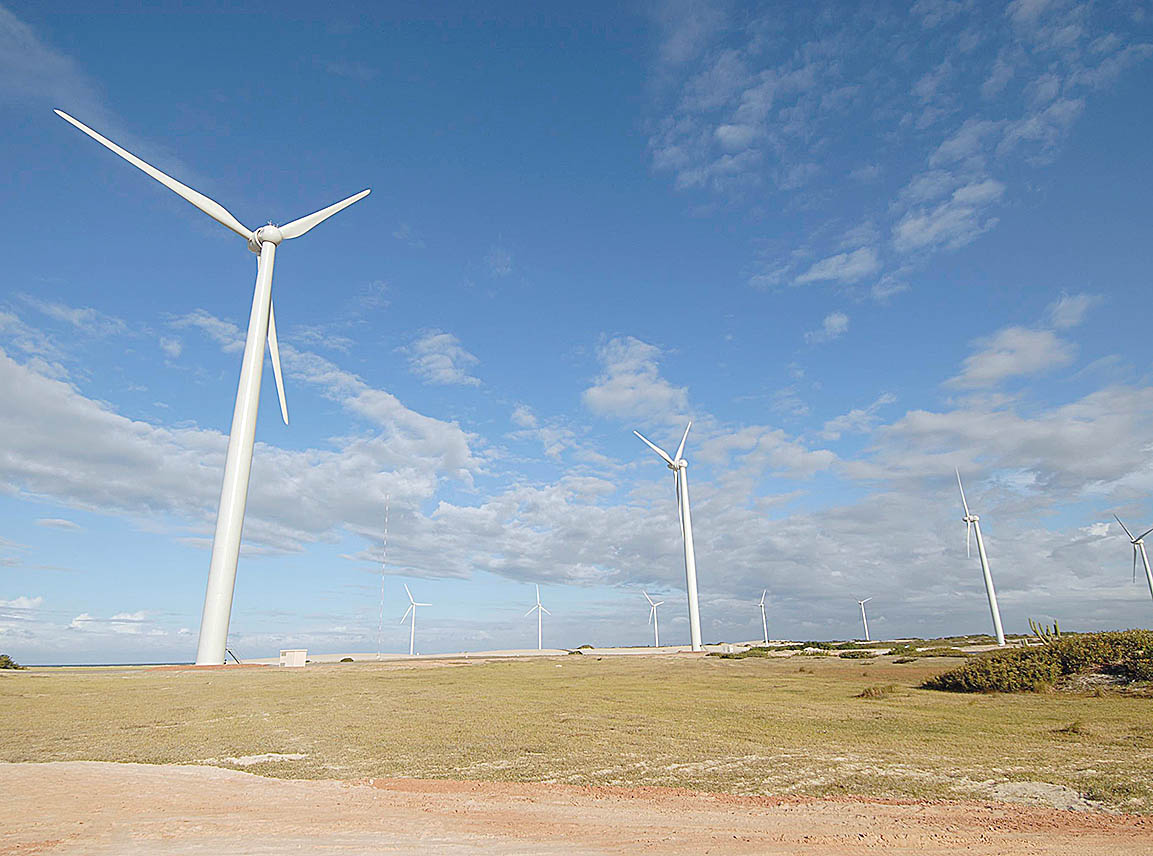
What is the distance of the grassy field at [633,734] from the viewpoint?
13578 mm

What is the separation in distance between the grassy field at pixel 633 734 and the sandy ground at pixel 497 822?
1.38m

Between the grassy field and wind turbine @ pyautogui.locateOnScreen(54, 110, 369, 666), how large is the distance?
10.0m

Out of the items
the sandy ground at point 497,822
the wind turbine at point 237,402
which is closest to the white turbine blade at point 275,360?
the wind turbine at point 237,402

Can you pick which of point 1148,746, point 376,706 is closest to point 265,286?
point 376,706

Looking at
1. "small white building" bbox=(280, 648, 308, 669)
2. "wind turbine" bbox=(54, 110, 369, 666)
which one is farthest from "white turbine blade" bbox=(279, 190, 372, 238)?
"small white building" bbox=(280, 648, 308, 669)

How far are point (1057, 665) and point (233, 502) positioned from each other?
4672cm

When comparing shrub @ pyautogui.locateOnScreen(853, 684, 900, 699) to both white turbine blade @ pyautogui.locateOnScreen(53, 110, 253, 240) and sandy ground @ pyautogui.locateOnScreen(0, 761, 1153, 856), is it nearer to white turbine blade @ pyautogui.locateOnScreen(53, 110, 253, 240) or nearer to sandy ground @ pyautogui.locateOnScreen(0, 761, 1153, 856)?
sandy ground @ pyautogui.locateOnScreen(0, 761, 1153, 856)

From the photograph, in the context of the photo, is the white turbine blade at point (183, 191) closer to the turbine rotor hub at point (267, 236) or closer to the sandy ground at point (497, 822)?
the turbine rotor hub at point (267, 236)

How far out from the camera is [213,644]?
44.7m

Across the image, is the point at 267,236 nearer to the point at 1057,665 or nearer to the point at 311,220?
the point at 311,220

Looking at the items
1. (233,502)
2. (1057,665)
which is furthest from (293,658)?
(1057,665)

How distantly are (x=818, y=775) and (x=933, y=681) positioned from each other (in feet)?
78.7

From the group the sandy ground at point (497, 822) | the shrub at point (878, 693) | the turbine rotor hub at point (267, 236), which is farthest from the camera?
the turbine rotor hub at point (267, 236)

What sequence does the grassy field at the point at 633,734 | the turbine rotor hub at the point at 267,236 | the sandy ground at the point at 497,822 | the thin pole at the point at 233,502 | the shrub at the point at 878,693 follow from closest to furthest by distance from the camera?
the sandy ground at the point at 497,822, the grassy field at the point at 633,734, the shrub at the point at 878,693, the thin pole at the point at 233,502, the turbine rotor hub at the point at 267,236
